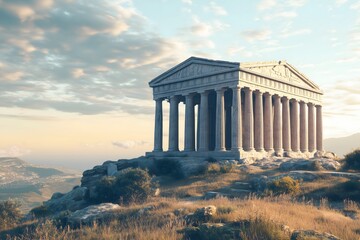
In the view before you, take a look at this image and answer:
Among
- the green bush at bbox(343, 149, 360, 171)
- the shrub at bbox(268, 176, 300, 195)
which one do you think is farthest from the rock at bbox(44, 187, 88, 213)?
the green bush at bbox(343, 149, 360, 171)

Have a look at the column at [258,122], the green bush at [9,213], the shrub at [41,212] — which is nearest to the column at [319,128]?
the column at [258,122]

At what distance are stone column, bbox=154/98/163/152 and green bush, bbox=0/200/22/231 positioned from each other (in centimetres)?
3060

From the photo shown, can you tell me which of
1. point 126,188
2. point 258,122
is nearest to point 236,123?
point 258,122

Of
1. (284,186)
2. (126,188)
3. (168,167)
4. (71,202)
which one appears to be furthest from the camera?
(168,167)

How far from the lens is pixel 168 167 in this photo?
50312mm

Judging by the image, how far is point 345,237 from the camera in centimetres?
1329

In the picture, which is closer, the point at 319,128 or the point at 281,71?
the point at 281,71

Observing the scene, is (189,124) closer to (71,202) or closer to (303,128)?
(303,128)

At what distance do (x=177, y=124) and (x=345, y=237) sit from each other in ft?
161

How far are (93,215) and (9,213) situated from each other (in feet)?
49.4

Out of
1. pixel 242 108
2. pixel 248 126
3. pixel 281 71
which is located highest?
pixel 281 71

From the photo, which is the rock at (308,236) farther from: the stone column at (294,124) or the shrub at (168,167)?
the stone column at (294,124)

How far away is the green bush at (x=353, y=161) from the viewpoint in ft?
135

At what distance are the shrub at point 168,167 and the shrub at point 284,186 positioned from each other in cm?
1803
